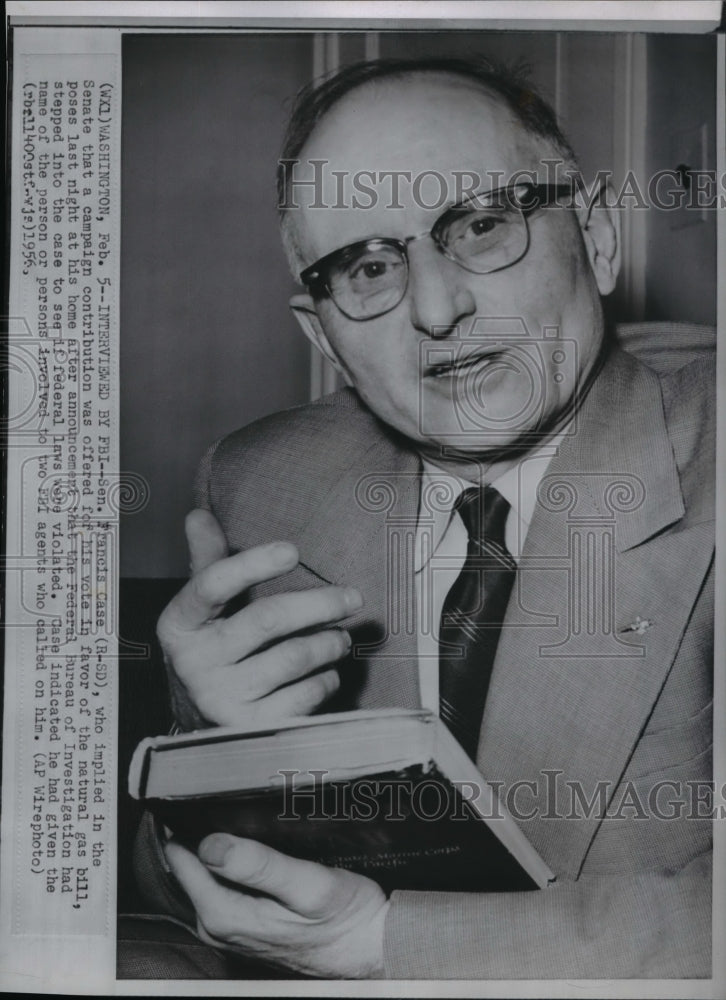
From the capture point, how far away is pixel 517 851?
Result: 4.73ft

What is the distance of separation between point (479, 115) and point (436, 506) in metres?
0.59

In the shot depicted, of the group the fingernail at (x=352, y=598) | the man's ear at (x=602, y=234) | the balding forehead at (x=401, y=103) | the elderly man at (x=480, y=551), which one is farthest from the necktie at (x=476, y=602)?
the balding forehead at (x=401, y=103)

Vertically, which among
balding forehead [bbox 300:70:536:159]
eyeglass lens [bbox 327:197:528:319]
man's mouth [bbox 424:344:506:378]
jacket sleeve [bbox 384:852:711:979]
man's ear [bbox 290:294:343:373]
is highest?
balding forehead [bbox 300:70:536:159]

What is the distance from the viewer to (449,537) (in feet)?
4.85

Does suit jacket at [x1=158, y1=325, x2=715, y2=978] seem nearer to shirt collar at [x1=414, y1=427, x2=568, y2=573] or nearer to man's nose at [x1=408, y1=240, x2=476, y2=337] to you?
shirt collar at [x1=414, y1=427, x2=568, y2=573]

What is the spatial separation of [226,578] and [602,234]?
78 centimetres

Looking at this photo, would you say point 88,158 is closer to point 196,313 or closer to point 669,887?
point 196,313

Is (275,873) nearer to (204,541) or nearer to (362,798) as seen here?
(362,798)

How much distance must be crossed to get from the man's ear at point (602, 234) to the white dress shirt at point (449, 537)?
0.25 meters

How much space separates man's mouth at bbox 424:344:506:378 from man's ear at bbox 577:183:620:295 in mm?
191

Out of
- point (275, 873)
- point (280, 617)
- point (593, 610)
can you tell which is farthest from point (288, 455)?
point (275, 873)

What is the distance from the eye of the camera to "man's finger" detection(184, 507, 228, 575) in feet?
4.86

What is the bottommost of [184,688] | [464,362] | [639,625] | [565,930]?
[565,930]

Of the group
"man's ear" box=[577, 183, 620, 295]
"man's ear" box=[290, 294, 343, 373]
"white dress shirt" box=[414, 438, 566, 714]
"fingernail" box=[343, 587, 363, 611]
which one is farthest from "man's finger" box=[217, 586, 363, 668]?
"man's ear" box=[577, 183, 620, 295]
